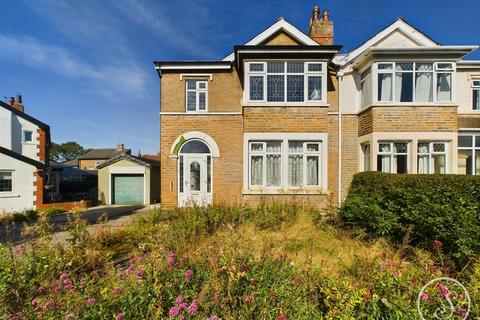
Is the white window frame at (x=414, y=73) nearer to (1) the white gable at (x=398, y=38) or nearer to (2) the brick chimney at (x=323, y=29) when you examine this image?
(1) the white gable at (x=398, y=38)

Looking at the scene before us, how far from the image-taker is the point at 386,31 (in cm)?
1108

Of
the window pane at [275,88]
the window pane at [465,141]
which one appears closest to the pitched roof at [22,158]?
the window pane at [275,88]

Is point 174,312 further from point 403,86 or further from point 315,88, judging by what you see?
point 403,86

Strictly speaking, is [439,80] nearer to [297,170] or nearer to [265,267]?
[297,170]

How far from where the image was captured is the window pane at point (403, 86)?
9.56m

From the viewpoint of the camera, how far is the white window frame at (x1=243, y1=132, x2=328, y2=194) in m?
9.85

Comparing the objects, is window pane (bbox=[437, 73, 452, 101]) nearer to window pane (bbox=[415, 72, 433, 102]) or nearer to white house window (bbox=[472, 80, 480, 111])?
window pane (bbox=[415, 72, 433, 102])

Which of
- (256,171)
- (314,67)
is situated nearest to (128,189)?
(256,171)

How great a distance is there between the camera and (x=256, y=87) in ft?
32.8

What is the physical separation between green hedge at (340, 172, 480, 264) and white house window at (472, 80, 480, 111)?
364 inches

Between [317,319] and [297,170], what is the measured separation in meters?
7.98

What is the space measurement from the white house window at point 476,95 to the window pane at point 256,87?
11.4m

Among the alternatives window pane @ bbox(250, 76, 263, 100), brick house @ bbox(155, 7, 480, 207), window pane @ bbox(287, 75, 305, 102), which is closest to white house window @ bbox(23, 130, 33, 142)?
Result: brick house @ bbox(155, 7, 480, 207)

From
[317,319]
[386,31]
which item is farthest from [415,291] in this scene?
[386,31]
